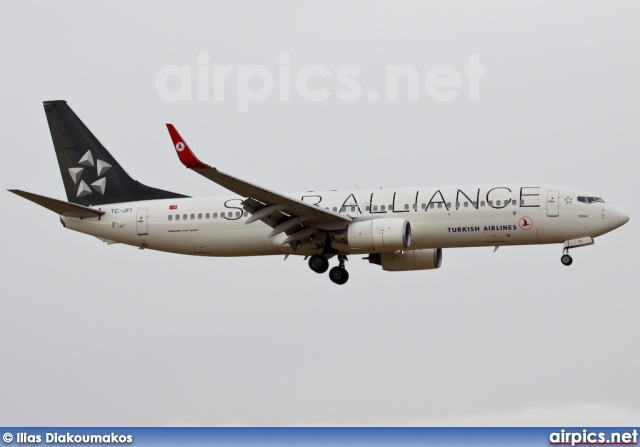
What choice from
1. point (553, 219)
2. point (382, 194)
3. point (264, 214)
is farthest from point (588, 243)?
point (264, 214)

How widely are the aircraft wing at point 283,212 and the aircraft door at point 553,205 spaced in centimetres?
855

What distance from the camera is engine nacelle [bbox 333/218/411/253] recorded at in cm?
5750

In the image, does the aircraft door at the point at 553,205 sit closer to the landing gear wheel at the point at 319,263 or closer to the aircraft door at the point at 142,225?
the landing gear wheel at the point at 319,263

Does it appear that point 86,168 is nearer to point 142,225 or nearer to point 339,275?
point 142,225

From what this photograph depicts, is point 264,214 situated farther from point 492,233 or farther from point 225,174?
point 492,233

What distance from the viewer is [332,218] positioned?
58.6 metres

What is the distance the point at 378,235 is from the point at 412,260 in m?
5.68

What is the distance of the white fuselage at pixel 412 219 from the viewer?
57.9 meters

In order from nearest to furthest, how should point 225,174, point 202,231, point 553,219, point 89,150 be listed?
1. point 225,174
2. point 553,219
3. point 202,231
4. point 89,150

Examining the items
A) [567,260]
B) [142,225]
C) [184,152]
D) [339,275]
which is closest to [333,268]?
[339,275]

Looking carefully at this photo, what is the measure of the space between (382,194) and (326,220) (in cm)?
299

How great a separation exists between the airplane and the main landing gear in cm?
5

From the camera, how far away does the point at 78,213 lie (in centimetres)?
6341

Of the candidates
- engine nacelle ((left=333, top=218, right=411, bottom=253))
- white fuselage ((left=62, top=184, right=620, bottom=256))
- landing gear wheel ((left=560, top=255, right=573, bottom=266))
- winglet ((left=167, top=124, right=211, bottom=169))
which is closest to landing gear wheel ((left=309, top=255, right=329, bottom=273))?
white fuselage ((left=62, top=184, right=620, bottom=256))
